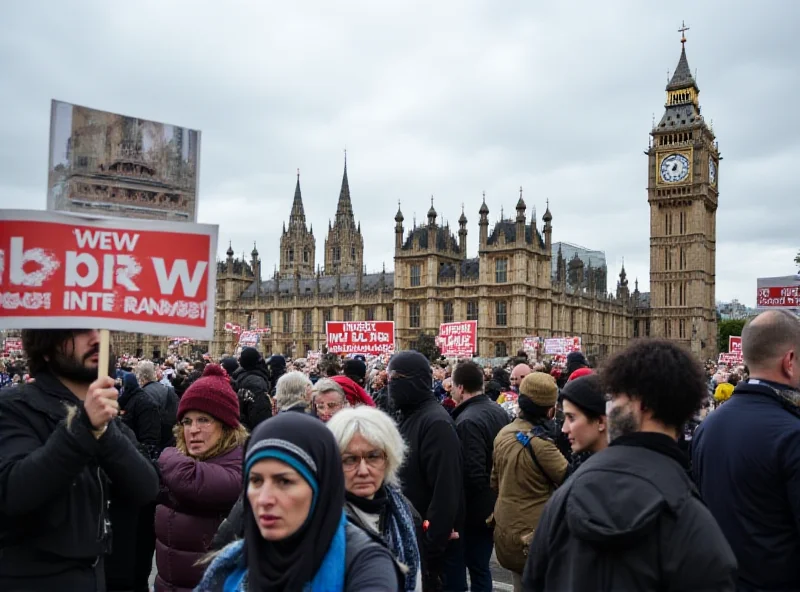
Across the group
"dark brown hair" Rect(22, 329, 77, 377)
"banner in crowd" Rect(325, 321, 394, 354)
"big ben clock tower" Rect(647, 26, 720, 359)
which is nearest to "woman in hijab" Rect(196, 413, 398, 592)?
"dark brown hair" Rect(22, 329, 77, 377)

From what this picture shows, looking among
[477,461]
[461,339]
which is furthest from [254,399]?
[461,339]

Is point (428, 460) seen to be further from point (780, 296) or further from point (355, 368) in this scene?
point (780, 296)

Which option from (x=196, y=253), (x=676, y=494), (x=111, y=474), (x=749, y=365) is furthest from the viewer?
(x=749, y=365)

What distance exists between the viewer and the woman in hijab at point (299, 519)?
A: 1.98 meters

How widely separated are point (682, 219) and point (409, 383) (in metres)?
66.0

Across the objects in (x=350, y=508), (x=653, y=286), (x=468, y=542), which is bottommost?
(x=468, y=542)

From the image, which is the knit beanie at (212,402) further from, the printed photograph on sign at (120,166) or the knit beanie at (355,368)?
the knit beanie at (355,368)

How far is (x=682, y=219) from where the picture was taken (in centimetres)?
6494

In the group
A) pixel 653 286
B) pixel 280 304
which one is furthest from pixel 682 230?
pixel 280 304

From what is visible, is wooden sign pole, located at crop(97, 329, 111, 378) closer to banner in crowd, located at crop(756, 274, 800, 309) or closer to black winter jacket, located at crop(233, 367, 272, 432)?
black winter jacket, located at crop(233, 367, 272, 432)

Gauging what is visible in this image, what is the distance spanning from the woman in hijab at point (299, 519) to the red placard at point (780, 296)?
9.93m

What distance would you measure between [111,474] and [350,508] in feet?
2.96

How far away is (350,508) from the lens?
8.33 feet

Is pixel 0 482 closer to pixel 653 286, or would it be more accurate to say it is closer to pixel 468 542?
pixel 468 542
